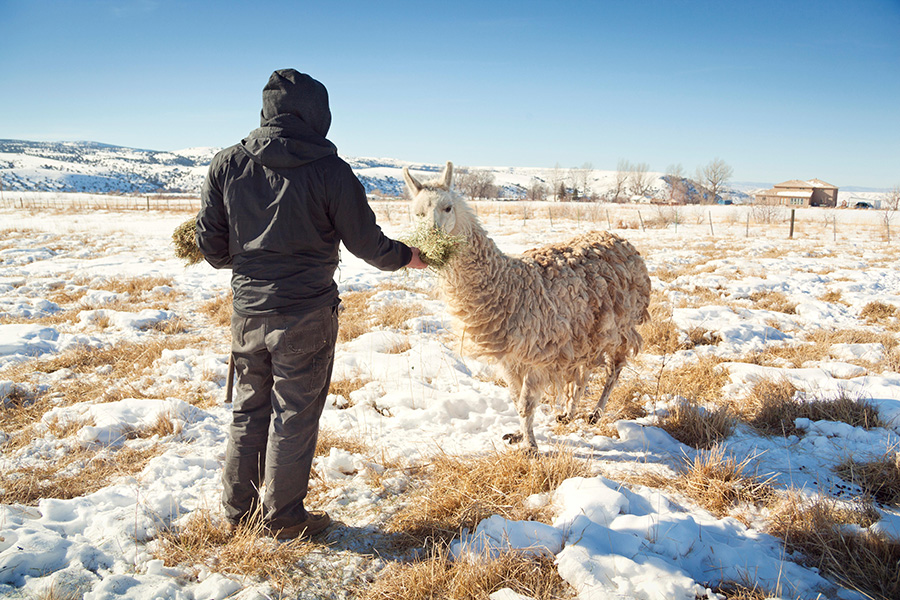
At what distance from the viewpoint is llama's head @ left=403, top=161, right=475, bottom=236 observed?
11.0 feet

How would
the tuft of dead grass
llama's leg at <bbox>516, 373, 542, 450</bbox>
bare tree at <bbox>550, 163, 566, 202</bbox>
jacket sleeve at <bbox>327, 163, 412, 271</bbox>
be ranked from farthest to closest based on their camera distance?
bare tree at <bbox>550, 163, 566, 202</bbox>
the tuft of dead grass
llama's leg at <bbox>516, 373, 542, 450</bbox>
jacket sleeve at <bbox>327, 163, 412, 271</bbox>

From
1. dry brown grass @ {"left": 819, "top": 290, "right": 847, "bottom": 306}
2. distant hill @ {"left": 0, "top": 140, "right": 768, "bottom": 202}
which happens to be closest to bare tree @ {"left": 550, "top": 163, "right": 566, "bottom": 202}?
distant hill @ {"left": 0, "top": 140, "right": 768, "bottom": 202}

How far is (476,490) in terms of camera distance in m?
3.05

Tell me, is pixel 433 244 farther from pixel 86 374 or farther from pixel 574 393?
pixel 86 374

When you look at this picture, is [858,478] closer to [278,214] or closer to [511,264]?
[511,264]

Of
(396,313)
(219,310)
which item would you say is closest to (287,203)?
(396,313)

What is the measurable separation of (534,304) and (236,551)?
8.78ft

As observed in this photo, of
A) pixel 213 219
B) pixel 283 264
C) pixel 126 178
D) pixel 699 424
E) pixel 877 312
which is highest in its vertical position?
pixel 126 178

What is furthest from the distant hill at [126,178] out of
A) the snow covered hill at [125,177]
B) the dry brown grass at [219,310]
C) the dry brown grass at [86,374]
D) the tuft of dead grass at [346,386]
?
the tuft of dead grass at [346,386]

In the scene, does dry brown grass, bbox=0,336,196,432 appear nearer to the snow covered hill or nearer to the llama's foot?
the llama's foot

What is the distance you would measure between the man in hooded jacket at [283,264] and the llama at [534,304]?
957 millimetres

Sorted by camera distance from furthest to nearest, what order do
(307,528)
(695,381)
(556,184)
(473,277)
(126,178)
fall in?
(126,178), (556,184), (695,381), (473,277), (307,528)

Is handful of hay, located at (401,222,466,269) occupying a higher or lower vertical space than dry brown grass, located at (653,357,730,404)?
higher

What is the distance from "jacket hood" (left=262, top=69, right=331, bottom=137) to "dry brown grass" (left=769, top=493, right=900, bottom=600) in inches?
138
